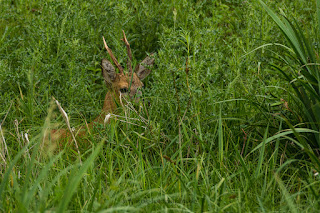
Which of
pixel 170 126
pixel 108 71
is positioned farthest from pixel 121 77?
pixel 170 126

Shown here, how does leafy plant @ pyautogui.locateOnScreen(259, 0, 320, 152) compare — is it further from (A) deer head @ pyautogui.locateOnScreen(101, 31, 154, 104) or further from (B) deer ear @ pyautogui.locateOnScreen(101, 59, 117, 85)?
(B) deer ear @ pyautogui.locateOnScreen(101, 59, 117, 85)

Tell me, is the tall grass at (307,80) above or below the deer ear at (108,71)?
above

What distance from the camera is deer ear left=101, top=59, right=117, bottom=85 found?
4.88 m

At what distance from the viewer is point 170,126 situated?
11.3ft

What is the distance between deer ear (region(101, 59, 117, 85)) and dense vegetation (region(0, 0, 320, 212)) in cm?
12

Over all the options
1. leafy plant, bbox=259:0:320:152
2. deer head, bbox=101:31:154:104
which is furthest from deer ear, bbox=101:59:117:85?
leafy plant, bbox=259:0:320:152

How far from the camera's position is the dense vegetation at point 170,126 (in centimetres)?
225

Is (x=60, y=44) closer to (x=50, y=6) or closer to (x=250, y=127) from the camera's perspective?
(x=50, y=6)

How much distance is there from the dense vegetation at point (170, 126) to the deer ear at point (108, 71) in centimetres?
12

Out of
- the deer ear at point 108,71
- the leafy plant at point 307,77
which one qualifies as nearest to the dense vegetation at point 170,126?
the leafy plant at point 307,77

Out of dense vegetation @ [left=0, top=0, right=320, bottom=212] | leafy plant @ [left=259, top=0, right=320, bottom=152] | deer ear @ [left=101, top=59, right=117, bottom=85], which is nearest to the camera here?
dense vegetation @ [left=0, top=0, right=320, bottom=212]

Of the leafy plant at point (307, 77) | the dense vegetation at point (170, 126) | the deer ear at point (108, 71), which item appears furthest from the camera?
the deer ear at point (108, 71)

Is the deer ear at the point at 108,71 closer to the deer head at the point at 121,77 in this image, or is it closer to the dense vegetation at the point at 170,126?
the deer head at the point at 121,77

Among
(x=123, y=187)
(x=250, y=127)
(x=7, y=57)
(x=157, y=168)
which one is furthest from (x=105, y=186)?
(x=7, y=57)
